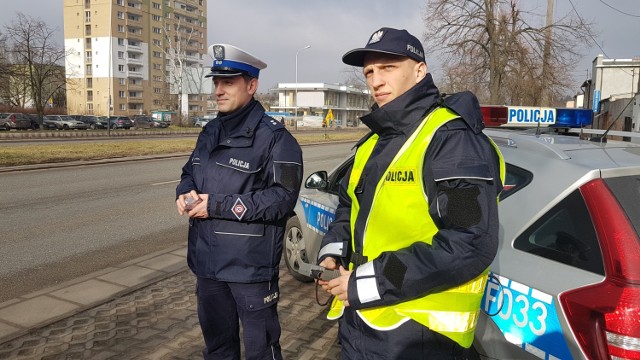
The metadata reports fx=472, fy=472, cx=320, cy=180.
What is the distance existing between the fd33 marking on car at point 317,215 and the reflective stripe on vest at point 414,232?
223 cm

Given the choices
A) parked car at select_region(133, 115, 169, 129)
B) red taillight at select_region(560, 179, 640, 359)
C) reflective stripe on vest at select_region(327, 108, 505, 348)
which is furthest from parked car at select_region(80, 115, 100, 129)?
red taillight at select_region(560, 179, 640, 359)

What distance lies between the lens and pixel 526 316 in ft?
6.57

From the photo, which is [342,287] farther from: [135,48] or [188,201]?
[135,48]

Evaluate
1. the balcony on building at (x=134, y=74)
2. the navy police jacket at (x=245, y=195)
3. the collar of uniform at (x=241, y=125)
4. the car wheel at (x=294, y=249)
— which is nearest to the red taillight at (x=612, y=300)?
Result: the navy police jacket at (x=245, y=195)

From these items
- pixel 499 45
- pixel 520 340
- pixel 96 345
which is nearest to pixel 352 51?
pixel 520 340

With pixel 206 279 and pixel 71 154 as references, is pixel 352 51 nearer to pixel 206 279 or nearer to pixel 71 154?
pixel 206 279

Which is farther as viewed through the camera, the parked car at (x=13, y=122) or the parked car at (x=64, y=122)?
the parked car at (x=64, y=122)

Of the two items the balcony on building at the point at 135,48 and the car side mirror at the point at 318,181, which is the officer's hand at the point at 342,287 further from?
the balcony on building at the point at 135,48

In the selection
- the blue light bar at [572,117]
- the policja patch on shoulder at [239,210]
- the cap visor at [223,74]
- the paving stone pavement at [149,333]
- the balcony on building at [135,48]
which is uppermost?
the balcony on building at [135,48]

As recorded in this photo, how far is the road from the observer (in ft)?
17.7

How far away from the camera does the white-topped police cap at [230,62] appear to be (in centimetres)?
260

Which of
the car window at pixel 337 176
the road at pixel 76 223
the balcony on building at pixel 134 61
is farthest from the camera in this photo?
the balcony on building at pixel 134 61

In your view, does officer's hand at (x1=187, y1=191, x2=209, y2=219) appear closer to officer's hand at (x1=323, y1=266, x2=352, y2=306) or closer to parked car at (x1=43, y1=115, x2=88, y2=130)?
officer's hand at (x1=323, y1=266, x2=352, y2=306)

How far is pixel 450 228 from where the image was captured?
4.83 feet
